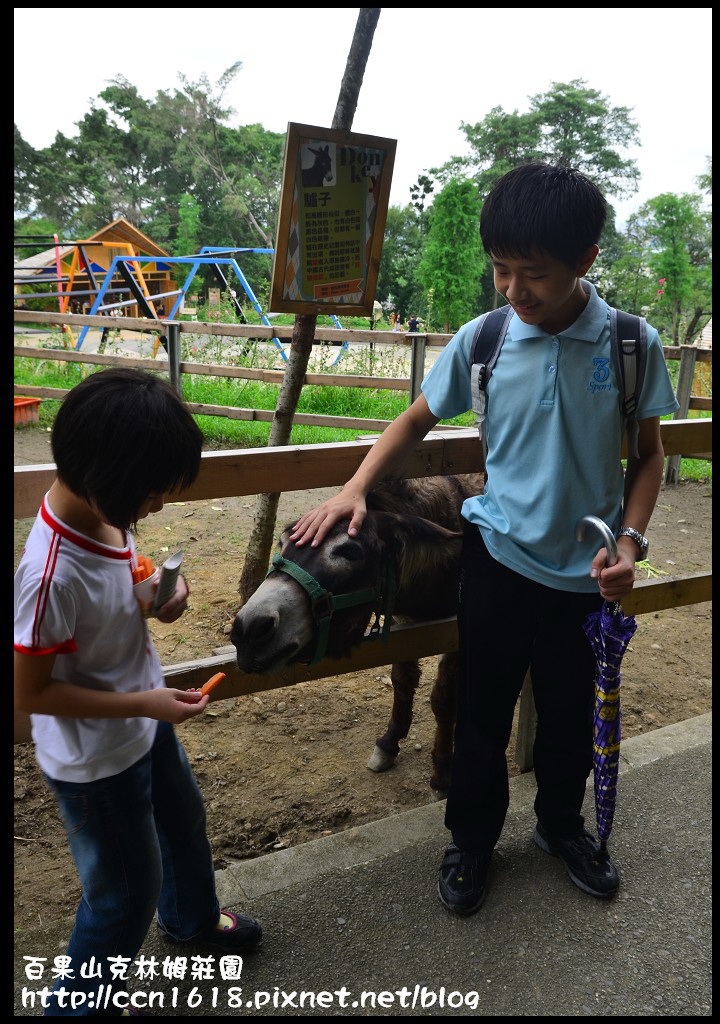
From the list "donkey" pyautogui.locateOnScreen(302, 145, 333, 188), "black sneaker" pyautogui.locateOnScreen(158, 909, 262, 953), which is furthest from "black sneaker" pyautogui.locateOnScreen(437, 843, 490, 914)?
"donkey" pyautogui.locateOnScreen(302, 145, 333, 188)

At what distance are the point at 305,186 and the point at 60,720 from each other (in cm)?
207

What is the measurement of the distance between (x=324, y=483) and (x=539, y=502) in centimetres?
65

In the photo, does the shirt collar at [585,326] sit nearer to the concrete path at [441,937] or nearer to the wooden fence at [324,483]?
the wooden fence at [324,483]

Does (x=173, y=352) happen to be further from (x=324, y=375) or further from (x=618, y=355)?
(x=618, y=355)

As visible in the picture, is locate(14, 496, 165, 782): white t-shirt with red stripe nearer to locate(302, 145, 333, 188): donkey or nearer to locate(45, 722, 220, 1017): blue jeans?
locate(45, 722, 220, 1017): blue jeans

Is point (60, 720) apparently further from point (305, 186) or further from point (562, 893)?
point (305, 186)

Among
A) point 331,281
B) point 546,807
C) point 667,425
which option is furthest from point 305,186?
point 546,807

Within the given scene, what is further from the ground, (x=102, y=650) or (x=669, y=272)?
(x=669, y=272)

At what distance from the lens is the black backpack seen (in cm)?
181

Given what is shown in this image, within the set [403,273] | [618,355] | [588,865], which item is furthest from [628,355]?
[403,273]

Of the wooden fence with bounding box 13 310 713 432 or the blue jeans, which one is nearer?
the blue jeans

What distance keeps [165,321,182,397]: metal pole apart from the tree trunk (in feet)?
16.3

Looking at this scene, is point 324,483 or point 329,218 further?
point 329,218

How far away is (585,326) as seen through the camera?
1.81m
